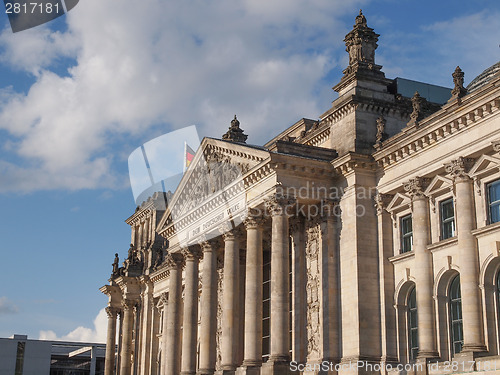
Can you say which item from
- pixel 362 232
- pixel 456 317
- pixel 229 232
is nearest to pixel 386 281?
pixel 362 232

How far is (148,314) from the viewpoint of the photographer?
59469 mm

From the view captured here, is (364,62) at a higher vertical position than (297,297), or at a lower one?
higher

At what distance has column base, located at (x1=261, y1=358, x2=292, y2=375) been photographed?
102ft

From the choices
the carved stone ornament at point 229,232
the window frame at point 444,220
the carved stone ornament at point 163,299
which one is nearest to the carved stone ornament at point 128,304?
the carved stone ornament at point 163,299

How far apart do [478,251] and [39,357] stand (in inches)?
3214

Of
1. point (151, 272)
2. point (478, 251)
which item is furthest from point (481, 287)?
point (151, 272)

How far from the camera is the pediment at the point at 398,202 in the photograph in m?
31.5

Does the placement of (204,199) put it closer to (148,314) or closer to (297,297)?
(297,297)

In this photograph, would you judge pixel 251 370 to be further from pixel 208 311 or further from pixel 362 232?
pixel 362 232

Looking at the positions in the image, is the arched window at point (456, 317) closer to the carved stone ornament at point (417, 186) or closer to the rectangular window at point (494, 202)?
the rectangular window at point (494, 202)

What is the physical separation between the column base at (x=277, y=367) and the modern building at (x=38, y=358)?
225ft

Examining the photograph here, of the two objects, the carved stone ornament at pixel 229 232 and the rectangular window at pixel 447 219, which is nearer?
the rectangular window at pixel 447 219

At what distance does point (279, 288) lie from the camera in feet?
106

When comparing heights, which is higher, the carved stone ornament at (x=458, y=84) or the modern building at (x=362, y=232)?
the carved stone ornament at (x=458, y=84)
